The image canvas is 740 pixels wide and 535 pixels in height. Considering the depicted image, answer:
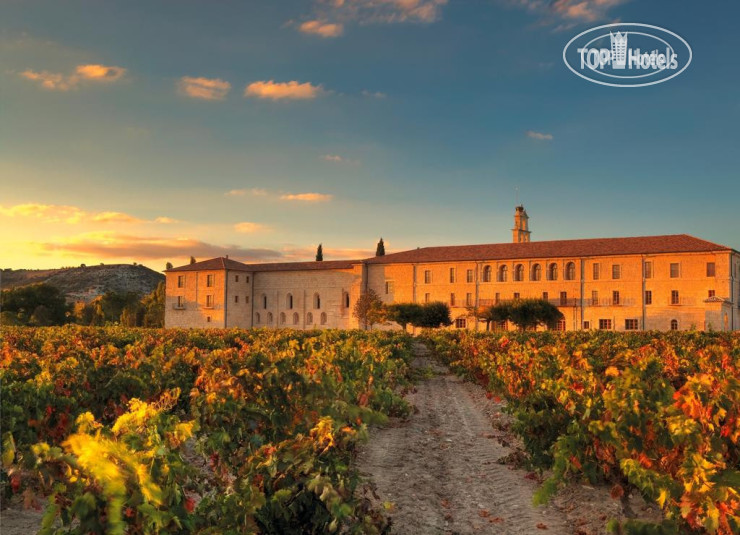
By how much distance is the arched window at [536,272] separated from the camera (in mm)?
58312

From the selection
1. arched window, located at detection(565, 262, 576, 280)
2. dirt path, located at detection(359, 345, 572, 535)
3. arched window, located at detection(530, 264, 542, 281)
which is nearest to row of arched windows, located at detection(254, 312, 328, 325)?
arched window, located at detection(530, 264, 542, 281)

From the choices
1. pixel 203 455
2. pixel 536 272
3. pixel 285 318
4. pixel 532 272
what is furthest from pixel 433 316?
pixel 203 455

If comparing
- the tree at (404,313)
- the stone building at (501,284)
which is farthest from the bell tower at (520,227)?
the tree at (404,313)

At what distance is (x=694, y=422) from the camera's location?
5.00 meters

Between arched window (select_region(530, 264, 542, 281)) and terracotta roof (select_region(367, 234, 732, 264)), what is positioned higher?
terracotta roof (select_region(367, 234, 732, 264))

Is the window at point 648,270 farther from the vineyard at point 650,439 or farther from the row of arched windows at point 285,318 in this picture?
the vineyard at point 650,439

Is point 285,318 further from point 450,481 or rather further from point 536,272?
point 450,481

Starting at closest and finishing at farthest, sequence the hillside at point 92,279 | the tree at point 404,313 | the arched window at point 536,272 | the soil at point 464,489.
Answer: the soil at point 464,489 → the arched window at point 536,272 → the tree at point 404,313 → the hillside at point 92,279

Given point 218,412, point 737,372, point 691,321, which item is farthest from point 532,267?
point 218,412

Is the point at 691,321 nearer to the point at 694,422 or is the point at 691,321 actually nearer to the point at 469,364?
the point at 469,364

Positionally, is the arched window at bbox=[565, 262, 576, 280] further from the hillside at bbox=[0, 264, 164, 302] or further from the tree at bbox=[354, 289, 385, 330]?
the hillside at bbox=[0, 264, 164, 302]

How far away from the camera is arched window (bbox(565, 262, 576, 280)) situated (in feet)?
187

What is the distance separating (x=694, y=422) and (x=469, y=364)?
14054 mm

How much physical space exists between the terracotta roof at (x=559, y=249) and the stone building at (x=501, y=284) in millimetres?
94
